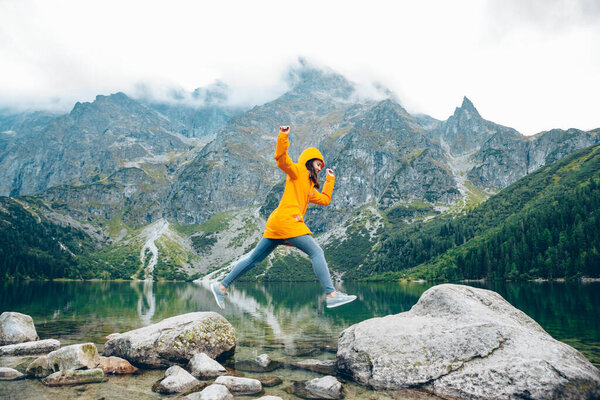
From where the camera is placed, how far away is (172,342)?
13.3 m

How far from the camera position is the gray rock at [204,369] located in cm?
1126

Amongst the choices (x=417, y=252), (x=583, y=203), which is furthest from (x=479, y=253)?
(x=417, y=252)

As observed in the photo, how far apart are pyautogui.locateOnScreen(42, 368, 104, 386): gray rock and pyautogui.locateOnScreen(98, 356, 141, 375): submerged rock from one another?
0.81 meters

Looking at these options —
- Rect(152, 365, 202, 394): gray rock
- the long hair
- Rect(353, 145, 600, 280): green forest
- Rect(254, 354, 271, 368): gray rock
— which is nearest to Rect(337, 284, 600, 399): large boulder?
Rect(254, 354, 271, 368): gray rock

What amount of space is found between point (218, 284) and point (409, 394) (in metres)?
6.30

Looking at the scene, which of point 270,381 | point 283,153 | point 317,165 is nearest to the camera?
point 283,153

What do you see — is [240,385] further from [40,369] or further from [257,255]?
[40,369]

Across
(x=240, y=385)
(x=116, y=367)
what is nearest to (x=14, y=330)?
(x=116, y=367)

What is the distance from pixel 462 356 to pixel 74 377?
11696mm

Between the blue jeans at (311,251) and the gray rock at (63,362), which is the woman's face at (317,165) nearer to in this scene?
the blue jeans at (311,251)

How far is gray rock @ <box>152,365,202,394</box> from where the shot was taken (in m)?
9.48

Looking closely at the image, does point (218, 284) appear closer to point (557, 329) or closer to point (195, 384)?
point (195, 384)

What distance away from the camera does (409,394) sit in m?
9.53

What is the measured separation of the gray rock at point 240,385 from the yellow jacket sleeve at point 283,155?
640cm
